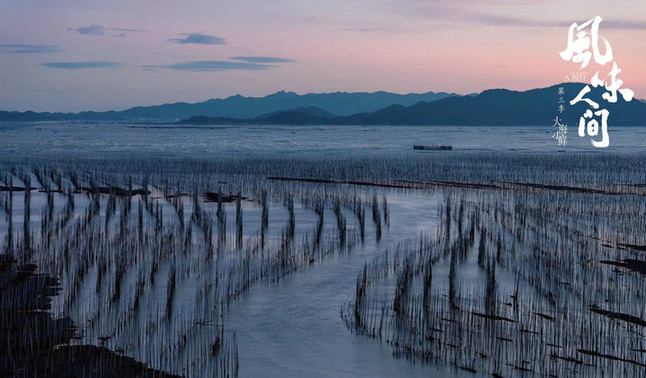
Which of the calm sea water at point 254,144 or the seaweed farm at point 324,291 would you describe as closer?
the seaweed farm at point 324,291

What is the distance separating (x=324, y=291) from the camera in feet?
38.3

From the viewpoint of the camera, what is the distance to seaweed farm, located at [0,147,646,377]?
8.24 metres

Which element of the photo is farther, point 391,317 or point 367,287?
point 367,287

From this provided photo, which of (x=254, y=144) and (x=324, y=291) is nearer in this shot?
(x=324, y=291)

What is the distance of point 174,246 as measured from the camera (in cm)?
1451

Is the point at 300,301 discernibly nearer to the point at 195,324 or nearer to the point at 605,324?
the point at 195,324

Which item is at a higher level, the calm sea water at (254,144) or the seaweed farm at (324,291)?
the calm sea water at (254,144)

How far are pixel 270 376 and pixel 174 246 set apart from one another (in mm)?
6983

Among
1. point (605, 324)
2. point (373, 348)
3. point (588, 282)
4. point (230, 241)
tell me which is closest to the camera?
point (373, 348)

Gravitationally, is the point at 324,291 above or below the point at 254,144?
below

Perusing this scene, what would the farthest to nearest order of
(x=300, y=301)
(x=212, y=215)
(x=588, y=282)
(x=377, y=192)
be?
(x=377, y=192)
(x=212, y=215)
(x=588, y=282)
(x=300, y=301)

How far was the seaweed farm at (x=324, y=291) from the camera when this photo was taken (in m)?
8.24

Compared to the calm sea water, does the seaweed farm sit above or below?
below

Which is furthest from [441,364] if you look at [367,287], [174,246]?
[174,246]
